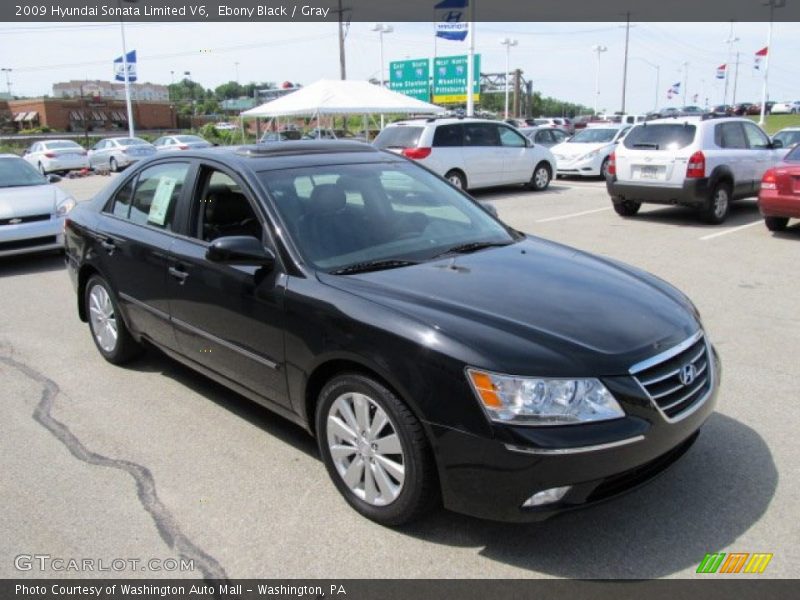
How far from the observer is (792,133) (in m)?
17.0

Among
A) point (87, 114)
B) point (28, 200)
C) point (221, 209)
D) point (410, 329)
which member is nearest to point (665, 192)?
point (221, 209)

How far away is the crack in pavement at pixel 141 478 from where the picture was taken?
115 inches

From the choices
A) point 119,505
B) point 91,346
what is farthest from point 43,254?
point 119,505

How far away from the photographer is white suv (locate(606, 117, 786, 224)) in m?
11.0

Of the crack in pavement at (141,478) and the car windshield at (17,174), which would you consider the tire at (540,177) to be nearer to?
the car windshield at (17,174)

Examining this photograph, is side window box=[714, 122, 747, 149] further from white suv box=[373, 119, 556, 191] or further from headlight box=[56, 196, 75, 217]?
headlight box=[56, 196, 75, 217]

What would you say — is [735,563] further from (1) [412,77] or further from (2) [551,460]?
(1) [412,77]

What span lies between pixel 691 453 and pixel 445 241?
1.76 metres

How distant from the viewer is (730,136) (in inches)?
458

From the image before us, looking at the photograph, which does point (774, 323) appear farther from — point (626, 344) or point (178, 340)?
point (178, 340)

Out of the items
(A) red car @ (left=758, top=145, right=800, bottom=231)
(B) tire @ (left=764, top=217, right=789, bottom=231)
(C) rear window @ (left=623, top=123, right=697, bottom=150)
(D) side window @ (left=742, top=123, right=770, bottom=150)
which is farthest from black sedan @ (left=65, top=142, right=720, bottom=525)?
(D) side window @ (left=742, top=123, right=770, bottom=150)

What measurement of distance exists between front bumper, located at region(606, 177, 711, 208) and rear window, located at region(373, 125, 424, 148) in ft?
15.2

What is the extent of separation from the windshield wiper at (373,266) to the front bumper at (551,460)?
1.00m
